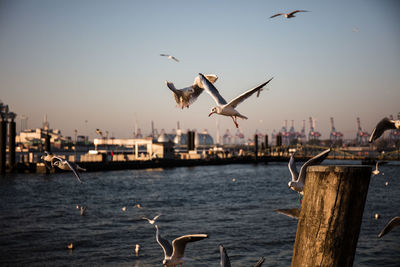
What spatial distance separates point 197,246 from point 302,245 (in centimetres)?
1561

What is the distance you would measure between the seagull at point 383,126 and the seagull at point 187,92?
2354mm

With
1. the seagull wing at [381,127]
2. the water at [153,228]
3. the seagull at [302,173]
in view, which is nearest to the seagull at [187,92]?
the seagull at [302,173]

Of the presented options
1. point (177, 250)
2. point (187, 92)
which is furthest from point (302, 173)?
point (177, 250)

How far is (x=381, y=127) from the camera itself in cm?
576

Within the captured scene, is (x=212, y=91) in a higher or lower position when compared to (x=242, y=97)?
higher

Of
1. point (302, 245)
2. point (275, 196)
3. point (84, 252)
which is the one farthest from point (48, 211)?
point (302, 245)

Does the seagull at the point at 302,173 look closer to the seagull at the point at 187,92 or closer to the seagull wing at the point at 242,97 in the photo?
the seagull wing at the point at 242,97

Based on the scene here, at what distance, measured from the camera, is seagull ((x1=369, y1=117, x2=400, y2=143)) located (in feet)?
18.5

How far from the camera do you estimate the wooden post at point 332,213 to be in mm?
3215

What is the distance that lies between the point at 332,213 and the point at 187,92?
3676 millimetres

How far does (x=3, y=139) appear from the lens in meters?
55.4

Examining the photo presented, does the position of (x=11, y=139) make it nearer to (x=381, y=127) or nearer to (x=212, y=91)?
(x=212, y=91)

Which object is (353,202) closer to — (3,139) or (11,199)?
(11,199)

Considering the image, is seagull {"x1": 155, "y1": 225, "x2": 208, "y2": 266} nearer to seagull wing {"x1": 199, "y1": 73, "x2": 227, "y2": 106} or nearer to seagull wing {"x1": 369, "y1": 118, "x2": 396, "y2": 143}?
seagull wing {"x1": 199, "y1": 73, "x2": 227, "y2": 106}
